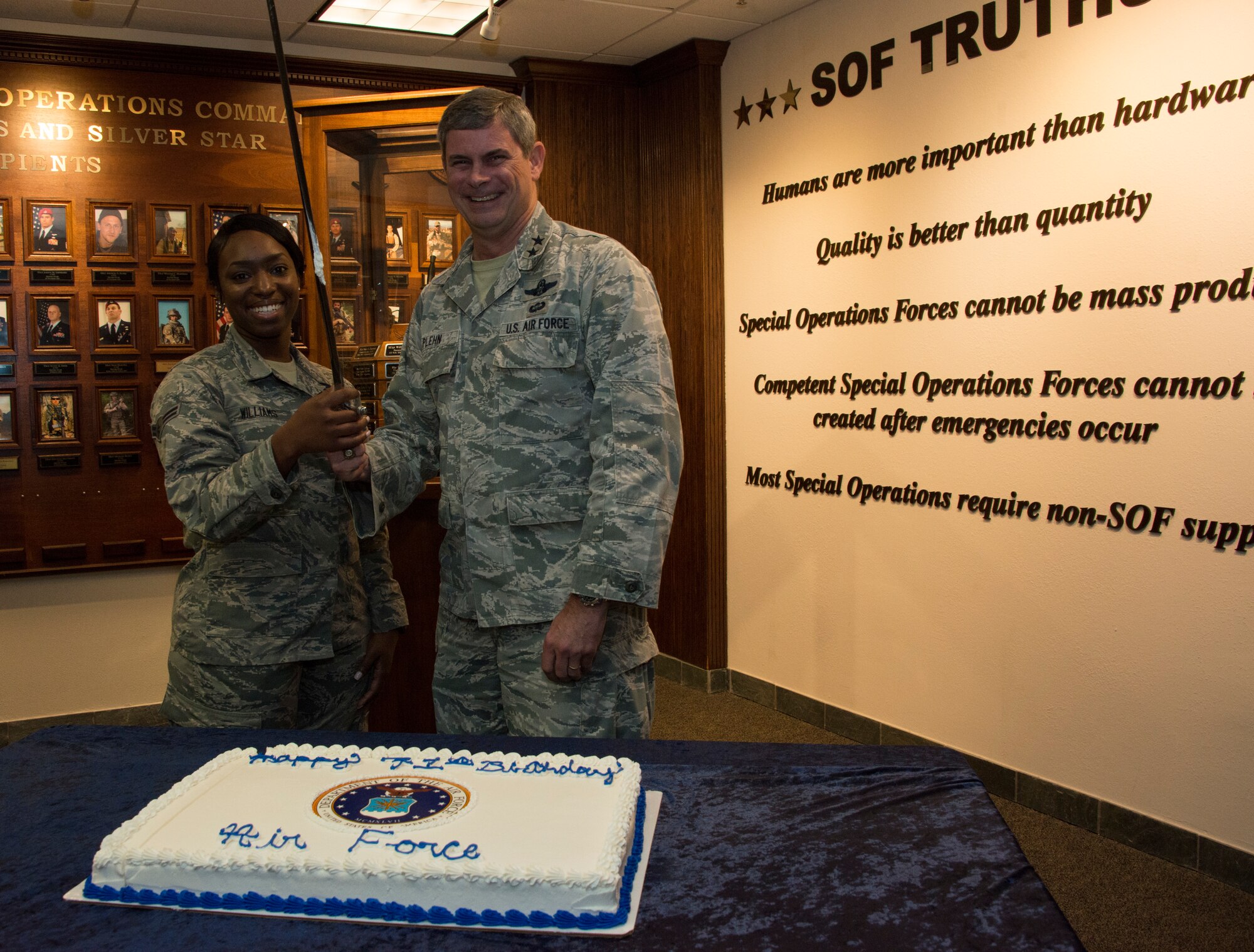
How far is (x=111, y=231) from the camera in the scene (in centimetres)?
404

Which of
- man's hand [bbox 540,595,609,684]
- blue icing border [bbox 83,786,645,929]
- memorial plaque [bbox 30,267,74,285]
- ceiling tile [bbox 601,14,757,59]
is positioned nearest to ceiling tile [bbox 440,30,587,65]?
ceiling tile [bbox 601,14,757,59]

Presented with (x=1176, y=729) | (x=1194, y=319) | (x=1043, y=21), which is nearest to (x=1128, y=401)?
(x=1194, y=319)

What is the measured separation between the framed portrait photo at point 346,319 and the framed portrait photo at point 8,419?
4.16ft

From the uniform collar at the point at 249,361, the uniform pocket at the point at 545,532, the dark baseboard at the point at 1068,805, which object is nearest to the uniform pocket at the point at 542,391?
the uniform pocket at the point at 545,532

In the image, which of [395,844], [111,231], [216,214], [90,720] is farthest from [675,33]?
[395,844]

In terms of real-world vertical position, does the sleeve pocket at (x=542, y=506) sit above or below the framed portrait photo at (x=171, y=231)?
below

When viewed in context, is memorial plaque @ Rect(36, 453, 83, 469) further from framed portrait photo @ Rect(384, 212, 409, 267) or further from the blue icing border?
the blue icing border

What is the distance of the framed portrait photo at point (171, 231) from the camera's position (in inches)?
161

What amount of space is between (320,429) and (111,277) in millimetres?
2752

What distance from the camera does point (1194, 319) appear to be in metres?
2.66

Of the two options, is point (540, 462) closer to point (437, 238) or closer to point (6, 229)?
point (437, 238)

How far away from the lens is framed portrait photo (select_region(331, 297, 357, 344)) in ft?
13.0

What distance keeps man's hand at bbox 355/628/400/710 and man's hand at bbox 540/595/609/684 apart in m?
0.70

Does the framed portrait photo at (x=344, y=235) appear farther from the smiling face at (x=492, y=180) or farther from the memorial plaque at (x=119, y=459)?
the smiling face at (x=492, y=180)
